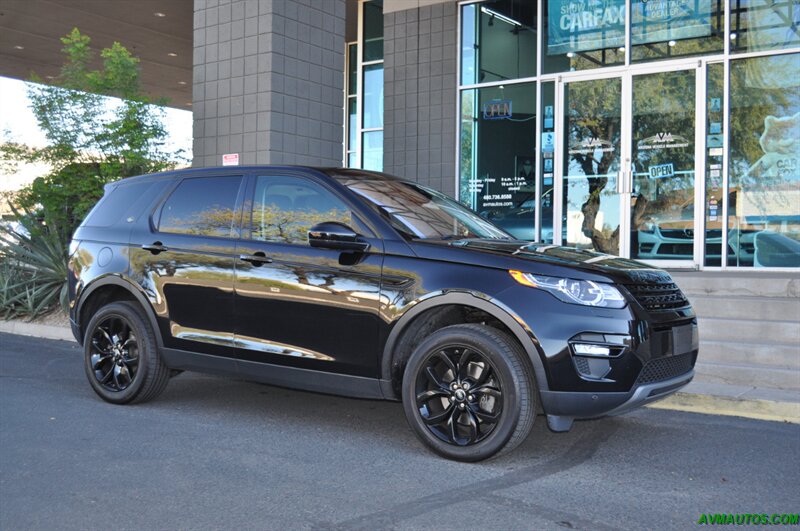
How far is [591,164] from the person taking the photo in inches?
469

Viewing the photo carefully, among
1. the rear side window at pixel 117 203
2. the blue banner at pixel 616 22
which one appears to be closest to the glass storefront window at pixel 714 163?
the blue banner at pixel 616 22

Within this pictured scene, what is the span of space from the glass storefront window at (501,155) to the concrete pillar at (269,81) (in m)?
2.43

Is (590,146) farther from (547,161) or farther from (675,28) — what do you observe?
(675,28)

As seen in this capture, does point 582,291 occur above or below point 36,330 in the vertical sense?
above

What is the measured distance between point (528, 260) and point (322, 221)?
57.5 inches

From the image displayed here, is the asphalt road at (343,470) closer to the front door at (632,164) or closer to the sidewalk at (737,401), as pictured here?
the sidewalk at (737,401)

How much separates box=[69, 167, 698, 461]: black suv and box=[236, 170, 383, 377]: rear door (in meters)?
0.01

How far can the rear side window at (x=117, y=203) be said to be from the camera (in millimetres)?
6352

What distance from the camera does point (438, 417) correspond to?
184 inches

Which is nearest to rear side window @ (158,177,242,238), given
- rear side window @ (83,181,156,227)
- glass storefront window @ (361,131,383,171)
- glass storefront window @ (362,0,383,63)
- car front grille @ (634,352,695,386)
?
rear side window @ (83,181,156,227)

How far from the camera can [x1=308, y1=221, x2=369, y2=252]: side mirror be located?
4895 millimetres

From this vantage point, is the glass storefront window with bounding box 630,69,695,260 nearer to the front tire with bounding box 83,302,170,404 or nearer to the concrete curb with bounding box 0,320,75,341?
the front tire with bounding box 83,302,170,404

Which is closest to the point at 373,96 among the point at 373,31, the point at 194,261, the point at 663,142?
the point at 373,31

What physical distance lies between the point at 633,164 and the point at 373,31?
7.31 m
